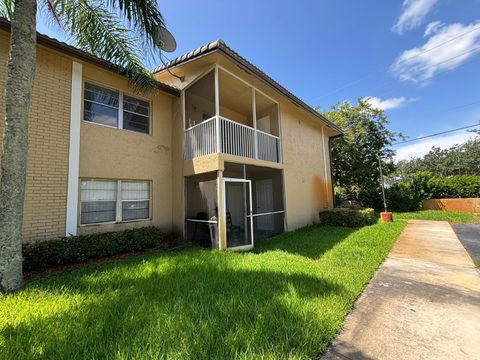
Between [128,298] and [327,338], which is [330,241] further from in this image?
[128,298]

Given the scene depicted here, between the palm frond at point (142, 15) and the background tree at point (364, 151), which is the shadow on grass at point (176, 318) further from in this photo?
the background tree at point (364, 151)

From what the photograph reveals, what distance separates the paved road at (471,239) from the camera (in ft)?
21.4

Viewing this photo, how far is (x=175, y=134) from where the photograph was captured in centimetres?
941

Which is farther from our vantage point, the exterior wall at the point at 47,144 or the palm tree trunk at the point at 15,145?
the exterior wall at the point at 47,144

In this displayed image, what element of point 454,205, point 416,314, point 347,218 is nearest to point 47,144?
point 416,314

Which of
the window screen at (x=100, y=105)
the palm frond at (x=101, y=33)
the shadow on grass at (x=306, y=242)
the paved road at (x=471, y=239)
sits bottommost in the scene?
the paved road at (x=471, y=239)

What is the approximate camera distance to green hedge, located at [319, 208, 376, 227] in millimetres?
12055

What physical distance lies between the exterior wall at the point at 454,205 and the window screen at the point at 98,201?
21495 mm

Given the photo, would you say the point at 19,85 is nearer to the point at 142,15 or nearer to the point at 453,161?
the point at 142,15

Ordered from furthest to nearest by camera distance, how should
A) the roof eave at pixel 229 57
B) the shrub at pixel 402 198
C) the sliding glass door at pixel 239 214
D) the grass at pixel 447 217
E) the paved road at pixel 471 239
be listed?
1. the shrub at pixel 402 198
2. the grass at pixel 447 217
3. the sliding glass door at pixel 239 214
4. the roof eave at pixel 229 57
5. the paved road at pixel 471 239

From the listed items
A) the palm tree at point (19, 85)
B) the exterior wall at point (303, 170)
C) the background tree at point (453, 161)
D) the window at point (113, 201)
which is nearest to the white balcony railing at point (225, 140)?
the exterior wall at point (303, 170)

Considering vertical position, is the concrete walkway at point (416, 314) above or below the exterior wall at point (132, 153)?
below

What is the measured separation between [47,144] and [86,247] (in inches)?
124

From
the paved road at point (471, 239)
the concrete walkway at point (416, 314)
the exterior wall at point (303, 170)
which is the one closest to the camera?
the concrete walkway at point (416, 314)
